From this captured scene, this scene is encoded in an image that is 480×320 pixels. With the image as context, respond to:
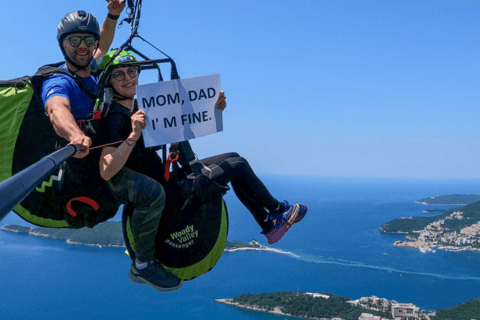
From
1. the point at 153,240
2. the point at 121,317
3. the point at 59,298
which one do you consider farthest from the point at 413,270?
the point at 153,240

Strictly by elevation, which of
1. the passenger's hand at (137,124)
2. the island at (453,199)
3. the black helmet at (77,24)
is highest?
the black helmet at (77,24)

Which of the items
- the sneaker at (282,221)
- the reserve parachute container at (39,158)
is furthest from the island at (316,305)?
the reserve parachute container at (39,158)

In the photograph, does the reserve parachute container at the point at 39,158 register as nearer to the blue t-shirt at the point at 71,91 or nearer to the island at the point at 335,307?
the blue t-shirt at the point at 71,91

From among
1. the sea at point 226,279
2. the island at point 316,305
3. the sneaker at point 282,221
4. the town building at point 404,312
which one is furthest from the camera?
the sea at point 226,279

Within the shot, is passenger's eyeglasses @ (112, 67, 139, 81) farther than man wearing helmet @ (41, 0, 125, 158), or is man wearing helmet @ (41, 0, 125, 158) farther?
passenger's eyeglasses @ (112, 67, 139, 81)

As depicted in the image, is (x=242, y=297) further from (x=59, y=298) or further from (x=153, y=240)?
(x=153, y=240)

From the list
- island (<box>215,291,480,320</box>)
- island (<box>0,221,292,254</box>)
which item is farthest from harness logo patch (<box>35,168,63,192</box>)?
island (<box>0,221,292,254</box>)

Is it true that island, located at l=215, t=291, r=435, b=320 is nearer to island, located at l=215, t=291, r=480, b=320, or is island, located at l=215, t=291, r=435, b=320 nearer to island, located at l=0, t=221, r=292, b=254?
island, located at l=215, t=291, r=480, b=320
